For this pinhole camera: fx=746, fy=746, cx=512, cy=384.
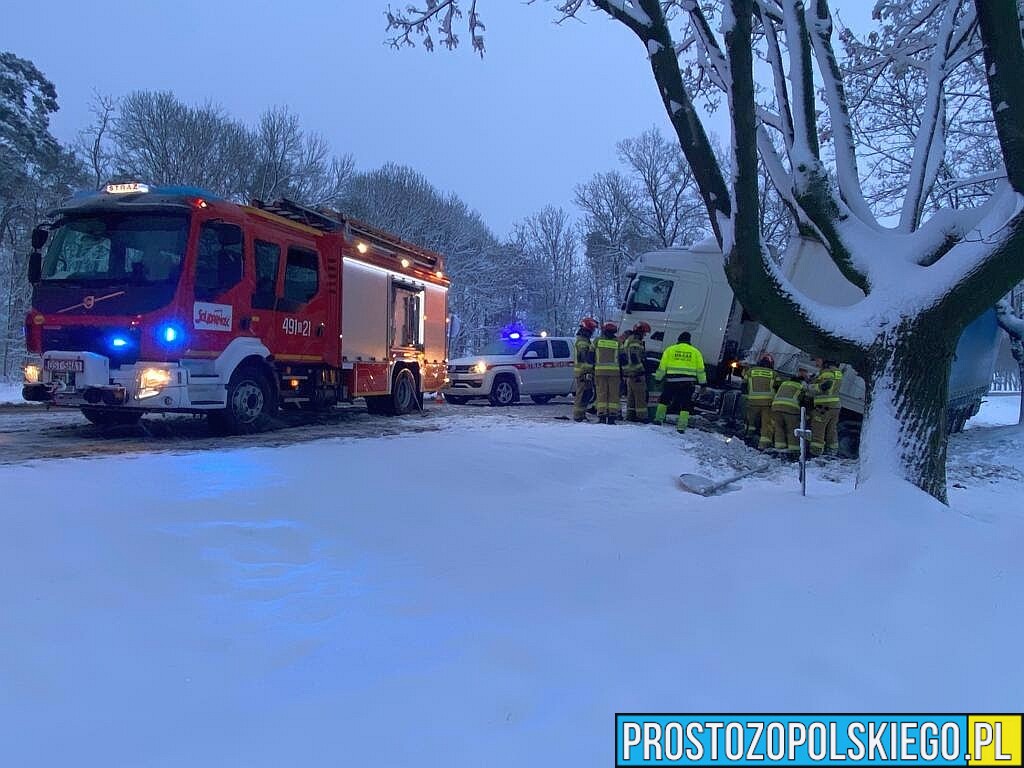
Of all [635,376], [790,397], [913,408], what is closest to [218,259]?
[635,376]

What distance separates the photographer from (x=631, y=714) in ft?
9.89

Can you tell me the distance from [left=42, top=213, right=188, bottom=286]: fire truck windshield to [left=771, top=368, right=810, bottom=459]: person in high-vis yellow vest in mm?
8825

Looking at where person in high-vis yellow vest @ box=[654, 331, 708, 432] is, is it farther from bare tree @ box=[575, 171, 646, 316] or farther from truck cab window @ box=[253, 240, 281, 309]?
bare tree @ box=[575, 171, 646, 316]

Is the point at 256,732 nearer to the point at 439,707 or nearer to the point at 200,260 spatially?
the point at 439,707

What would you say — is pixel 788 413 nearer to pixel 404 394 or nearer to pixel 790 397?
pixel 790 397

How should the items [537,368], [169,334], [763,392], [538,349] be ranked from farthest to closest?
1. [538,349]
2. [537,368]
3. [763,392]
4. [169,334]

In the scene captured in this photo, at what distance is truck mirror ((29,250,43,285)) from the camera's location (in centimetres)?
924

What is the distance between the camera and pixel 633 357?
12203mm

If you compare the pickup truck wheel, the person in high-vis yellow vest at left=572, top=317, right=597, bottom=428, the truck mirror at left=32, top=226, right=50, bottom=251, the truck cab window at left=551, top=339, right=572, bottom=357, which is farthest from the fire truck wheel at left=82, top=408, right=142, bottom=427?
the truck cab window at left=551, top=339, right=572, bottom=357

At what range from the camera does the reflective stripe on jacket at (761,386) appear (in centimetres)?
1214

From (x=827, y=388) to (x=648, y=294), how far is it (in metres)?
4.46

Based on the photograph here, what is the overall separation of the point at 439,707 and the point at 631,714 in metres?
0.77

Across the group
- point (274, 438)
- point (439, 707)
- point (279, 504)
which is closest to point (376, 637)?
point (439, 707)

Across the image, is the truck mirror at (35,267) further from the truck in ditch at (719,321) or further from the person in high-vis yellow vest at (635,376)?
the truck in ditch at (719,321)
